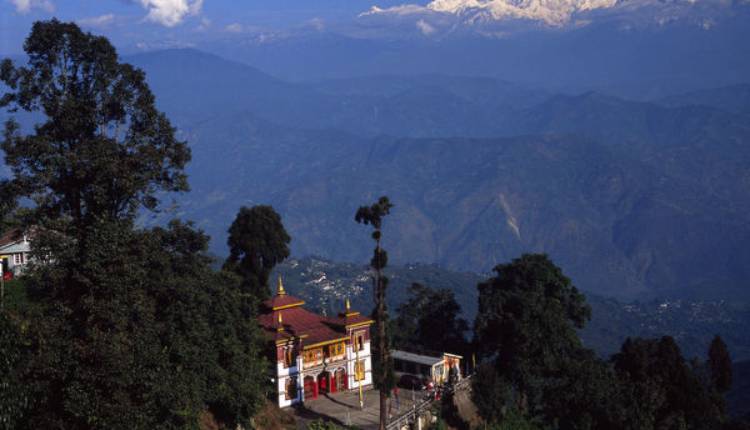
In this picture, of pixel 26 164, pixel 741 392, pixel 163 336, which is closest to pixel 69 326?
pixel 163 336

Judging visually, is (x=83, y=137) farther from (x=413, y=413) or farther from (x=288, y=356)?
(x=413, y=413)

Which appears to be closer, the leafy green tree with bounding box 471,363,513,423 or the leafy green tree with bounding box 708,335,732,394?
the leafy green tree with bounding box 471,363,513,423

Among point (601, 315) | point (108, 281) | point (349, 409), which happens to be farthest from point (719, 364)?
point (601, 315)

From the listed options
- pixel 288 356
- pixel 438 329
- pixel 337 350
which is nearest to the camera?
pixel 288 356

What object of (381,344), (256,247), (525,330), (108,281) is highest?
(256,247)

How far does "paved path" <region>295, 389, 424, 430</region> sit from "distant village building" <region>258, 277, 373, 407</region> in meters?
0.75

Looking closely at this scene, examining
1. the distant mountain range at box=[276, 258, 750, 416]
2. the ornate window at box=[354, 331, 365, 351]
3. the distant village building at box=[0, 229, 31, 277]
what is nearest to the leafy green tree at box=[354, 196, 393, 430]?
the ornate window at box=[354, 331, 365, 351]

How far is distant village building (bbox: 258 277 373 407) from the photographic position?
1817 inches

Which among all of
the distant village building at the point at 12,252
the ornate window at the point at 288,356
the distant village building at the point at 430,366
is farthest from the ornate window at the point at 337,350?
the distant village building at the point at 12,252

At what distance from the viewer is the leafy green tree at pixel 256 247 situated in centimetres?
5131

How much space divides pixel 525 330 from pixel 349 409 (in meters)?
11.2

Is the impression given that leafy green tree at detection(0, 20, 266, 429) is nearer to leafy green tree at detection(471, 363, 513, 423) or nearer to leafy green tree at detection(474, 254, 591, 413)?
leafy green tree at detection(471, 363, 513, 423)

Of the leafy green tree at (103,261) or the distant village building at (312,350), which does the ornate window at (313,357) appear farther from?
the leafy green tree at (103,261)

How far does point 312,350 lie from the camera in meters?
47.3
